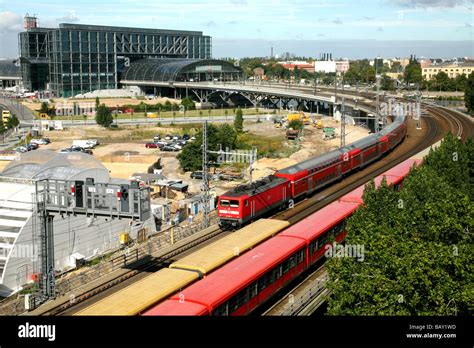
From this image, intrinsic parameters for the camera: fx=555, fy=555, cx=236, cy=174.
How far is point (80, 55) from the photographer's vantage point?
119 meters

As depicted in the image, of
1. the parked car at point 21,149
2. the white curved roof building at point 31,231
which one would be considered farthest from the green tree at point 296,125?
the white curved roof building at point 31,231

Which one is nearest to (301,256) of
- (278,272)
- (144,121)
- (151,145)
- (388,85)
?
(278,272)

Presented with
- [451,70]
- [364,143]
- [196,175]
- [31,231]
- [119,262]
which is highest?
[451,70]

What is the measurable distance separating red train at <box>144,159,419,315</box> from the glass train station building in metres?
101

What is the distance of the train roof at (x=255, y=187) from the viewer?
30.7 meters

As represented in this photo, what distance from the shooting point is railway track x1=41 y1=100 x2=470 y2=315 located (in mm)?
22558

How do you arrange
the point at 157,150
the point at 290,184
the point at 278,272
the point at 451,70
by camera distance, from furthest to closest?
the point at 451,70 → the point at 157,150 → the point at 290,184 → the point at 278,272

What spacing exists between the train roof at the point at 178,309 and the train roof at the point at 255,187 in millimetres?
14503

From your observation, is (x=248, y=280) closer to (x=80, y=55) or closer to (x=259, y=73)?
(x=80, y=55)

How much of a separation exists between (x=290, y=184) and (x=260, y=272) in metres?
16.6

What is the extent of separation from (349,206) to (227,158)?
1108 inches

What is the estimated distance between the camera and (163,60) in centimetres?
13038

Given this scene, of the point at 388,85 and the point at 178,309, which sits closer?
the point at 178,309
